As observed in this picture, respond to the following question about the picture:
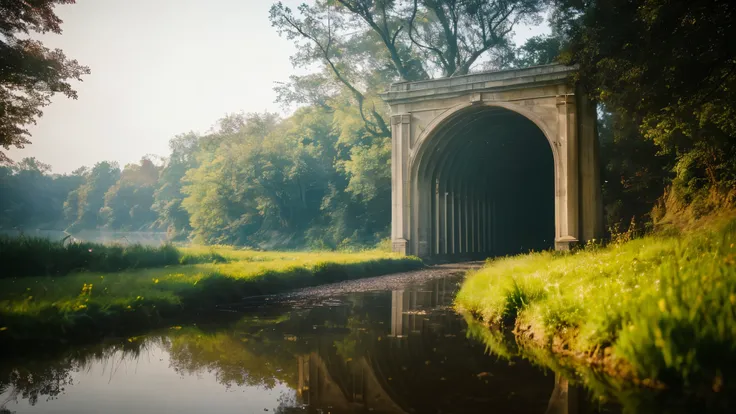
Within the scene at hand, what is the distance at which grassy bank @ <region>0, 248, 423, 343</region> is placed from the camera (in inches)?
352

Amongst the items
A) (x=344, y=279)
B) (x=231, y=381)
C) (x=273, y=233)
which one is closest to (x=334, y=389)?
(x=231, y=381)

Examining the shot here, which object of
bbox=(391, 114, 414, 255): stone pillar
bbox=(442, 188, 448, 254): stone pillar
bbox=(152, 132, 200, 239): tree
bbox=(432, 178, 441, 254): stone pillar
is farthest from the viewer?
bbox=(152, 132, 200, 239): tree

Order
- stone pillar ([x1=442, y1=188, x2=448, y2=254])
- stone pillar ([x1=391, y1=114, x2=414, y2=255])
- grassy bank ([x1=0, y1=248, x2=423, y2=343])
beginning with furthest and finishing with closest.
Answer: stone pillar ([x1=442, y1=188, x2=448, y2=254])
stone pillar ([x1=391, y1=114, x2=414, y2=255])
grassy bank ([x1=0, y1=248, x2=423, y2=343])

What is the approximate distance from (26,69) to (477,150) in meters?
24.8

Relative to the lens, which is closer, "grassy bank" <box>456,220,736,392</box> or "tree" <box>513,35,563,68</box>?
"grassy bank" <box>456,220,736,392</box>

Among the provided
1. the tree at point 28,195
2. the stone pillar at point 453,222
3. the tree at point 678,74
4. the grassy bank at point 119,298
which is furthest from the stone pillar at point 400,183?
the tree at point 28,195

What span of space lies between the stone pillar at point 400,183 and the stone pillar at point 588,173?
27.0ft

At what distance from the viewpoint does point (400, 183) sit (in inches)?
1147

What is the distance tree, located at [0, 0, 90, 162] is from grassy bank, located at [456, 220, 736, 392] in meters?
15.0

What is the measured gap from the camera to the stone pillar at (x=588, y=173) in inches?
984

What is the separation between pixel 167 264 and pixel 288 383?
44.3ft

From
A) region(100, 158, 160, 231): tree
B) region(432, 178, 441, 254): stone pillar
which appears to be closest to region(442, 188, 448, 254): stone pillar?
region(432, 178, 441, 254): stone pillar

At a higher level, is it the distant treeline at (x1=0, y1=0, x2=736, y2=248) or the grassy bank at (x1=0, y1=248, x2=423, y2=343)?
the distant treeline at (x1=0, y1=0, x2=736, y2=248)

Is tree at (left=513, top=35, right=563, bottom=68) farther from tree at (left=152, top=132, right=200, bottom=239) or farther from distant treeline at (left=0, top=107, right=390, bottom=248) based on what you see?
tree at (left=152, top=132, right=200, bottom=239)
